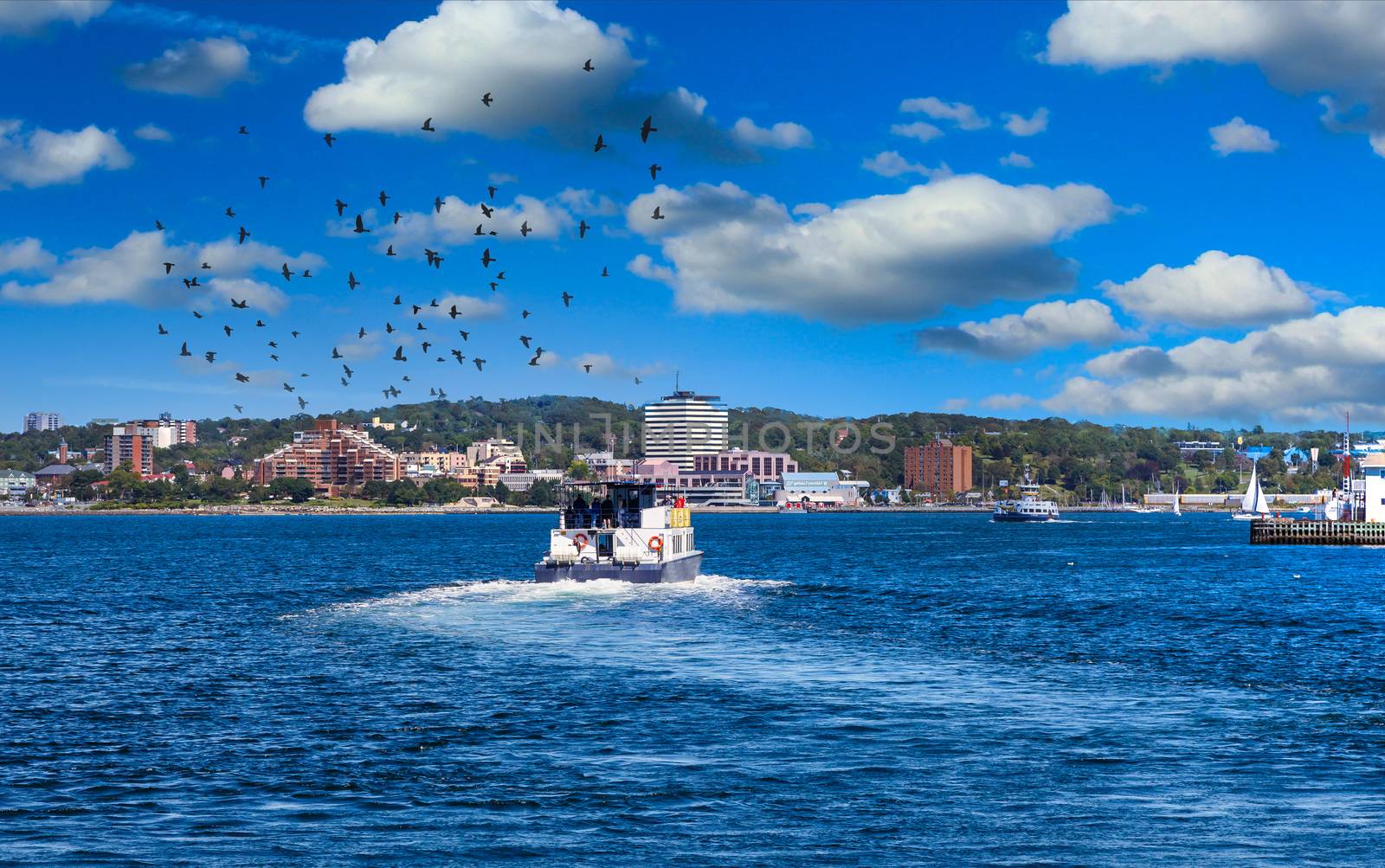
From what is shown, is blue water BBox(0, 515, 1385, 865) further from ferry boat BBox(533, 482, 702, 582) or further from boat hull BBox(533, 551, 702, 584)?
ferry boat BBox(533, 482, 702, 582)

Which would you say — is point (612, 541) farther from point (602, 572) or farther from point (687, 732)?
point (687, 732)

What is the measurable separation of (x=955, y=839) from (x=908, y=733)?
30.6ft

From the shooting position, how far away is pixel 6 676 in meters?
42.9

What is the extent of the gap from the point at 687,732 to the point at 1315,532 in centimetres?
13364

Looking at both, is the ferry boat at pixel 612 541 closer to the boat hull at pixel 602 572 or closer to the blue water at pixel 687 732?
the boat hull at pixel 602 572

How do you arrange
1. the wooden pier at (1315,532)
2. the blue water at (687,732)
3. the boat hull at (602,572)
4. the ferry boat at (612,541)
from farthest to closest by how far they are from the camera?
the wooden pier at (1315,532)
the ferry boat at (612,541)
the boat hull at (602,572)
the blue water at (687,732)

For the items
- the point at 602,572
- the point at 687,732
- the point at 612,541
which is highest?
the point at 612,541

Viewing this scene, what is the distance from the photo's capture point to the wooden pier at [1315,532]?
139 metres

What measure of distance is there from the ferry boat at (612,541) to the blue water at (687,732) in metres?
2.68

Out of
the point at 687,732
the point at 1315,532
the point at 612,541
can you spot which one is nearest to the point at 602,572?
the point at 612,541

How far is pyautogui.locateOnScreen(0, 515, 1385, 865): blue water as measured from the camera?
22.8 m

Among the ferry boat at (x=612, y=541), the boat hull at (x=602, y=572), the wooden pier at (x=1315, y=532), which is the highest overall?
the ferry boat at (x=612, y=541)

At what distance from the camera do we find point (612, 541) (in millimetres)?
75000

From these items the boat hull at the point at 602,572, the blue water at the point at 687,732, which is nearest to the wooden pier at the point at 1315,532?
the blue water at the point at 687,732
